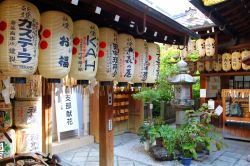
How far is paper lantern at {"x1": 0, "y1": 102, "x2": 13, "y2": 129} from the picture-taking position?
6016mm

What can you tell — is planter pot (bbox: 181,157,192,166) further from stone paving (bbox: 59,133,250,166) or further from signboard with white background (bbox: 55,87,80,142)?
signboard with white background (bbox: 55,87,80,142)

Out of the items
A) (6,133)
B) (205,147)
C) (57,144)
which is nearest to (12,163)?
(6,133)

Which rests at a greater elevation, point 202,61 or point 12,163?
point 202,61

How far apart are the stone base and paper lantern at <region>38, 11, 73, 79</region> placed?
23.7 ft

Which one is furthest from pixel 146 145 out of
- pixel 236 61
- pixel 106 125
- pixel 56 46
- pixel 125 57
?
pixel 56 46

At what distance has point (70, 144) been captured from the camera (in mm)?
10422

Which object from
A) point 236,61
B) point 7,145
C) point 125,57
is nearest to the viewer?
point 125,57

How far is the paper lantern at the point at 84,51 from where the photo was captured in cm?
362

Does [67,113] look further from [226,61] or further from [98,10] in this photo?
[226,61]

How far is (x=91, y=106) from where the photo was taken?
1159 cm

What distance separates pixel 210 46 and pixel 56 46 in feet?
35.6

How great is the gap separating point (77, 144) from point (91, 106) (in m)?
1.87

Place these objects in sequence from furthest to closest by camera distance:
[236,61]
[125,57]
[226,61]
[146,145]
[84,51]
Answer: [226,61] → [236,61] → [146,145] → [125,57] → [84,51]

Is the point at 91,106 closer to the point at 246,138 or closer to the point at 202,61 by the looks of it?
the point at 202,61
